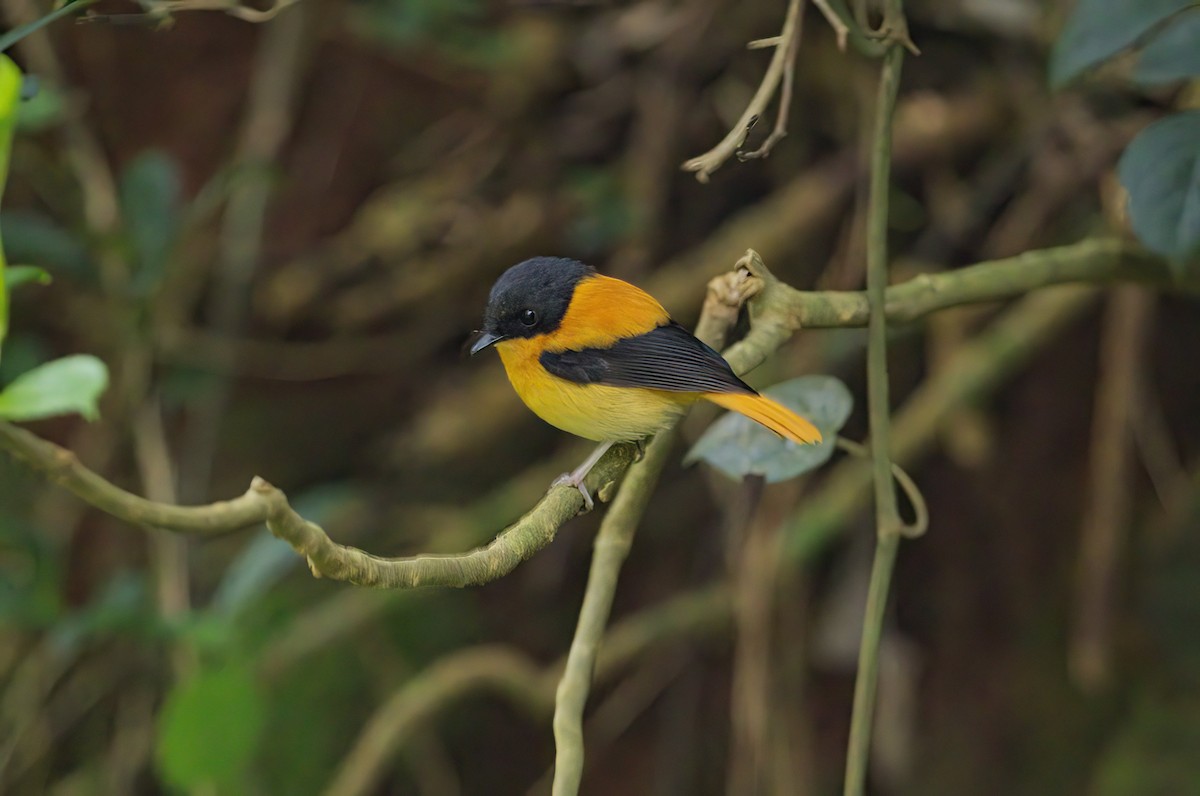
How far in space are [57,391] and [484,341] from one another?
0.55 metres

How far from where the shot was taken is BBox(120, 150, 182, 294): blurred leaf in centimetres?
251

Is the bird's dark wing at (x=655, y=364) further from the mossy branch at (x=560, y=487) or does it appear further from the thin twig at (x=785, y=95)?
the thin twig at (x=785, y=95)

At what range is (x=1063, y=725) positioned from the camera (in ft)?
10.3

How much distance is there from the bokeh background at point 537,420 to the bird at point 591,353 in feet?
3.64

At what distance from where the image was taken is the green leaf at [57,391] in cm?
122

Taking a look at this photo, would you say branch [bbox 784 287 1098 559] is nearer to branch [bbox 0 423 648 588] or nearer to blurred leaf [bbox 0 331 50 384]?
branch [bbox 0 423 648 588]

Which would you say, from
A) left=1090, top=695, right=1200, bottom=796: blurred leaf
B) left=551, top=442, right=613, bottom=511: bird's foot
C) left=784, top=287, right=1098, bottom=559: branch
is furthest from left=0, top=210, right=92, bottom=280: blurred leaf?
left=1090, top=695, right=1200, bottom=796: blurred leaf

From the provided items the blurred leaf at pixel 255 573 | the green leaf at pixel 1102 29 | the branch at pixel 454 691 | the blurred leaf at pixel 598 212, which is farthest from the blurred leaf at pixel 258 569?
the green leaf at pixel 1102 29

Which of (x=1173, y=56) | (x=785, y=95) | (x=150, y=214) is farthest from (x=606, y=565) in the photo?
(x=150, y=214)

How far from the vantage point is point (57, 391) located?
1.25m

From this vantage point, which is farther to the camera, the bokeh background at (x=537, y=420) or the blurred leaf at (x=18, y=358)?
the bokeh background at (x=537, y=420)

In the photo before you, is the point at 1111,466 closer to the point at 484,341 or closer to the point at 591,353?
the point at 591,353

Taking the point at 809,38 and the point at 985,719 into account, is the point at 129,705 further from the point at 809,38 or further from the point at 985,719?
the point at 809,38

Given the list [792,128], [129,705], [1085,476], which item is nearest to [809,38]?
[792,128]
